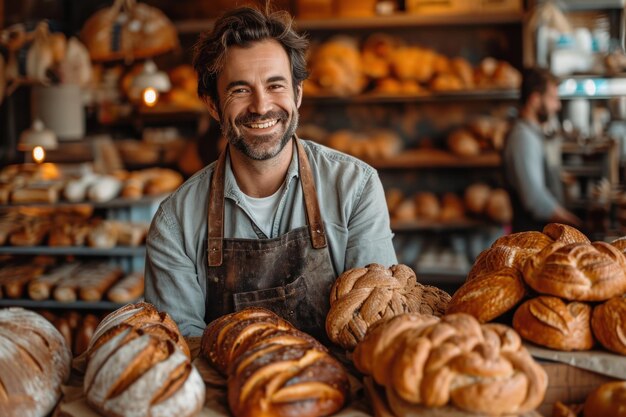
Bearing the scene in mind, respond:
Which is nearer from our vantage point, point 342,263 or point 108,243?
point 342,263

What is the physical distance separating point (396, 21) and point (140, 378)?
492cm

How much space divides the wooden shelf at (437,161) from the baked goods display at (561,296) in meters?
4.12

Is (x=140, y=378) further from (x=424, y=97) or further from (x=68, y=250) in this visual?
(x=424, y=97)

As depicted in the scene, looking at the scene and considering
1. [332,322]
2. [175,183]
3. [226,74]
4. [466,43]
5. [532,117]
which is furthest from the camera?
[466,43]

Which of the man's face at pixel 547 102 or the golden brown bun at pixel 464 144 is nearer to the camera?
the man's face at pixel 547 102

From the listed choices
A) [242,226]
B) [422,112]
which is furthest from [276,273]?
[422,112]

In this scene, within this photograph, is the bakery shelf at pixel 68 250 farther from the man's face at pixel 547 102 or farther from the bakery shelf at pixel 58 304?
the man's face at pixel 547 102

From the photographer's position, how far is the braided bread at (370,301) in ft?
5.72

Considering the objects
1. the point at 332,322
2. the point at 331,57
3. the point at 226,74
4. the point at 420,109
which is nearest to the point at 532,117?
the point at 420,109

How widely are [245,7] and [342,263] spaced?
102 centimetres

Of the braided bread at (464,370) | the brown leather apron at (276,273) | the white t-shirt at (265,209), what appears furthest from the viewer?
the white t-shirt at (265,209)

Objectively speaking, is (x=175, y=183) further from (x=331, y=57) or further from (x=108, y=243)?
(x=331, y=57)

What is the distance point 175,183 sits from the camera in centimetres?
552

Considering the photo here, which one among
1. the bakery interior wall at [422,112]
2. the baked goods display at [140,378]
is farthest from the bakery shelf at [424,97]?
the baked goods display at [140,378]
